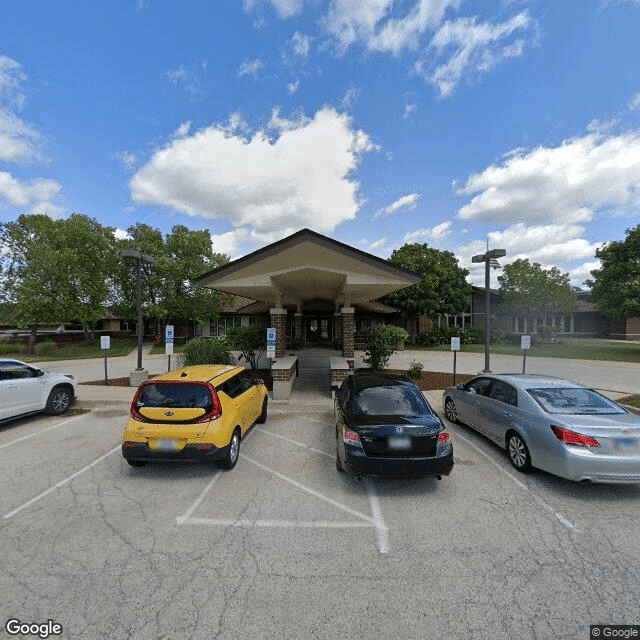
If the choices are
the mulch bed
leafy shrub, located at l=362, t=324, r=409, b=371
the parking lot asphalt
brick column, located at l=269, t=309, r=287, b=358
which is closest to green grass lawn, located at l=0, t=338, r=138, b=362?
brick column, located at l=269, t=309, r=287, b=358

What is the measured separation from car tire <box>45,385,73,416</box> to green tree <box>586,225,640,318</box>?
94.8ft

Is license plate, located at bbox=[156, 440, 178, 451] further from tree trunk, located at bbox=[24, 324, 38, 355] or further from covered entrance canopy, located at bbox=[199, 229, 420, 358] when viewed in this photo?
tree trunk, located at bbox=[24, 324, 38, 355]

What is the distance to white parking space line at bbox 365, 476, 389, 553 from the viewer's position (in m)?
3.44

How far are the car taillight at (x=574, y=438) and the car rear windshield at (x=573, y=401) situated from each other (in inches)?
19.9

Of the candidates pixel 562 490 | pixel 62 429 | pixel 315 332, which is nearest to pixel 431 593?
pixel 562 490

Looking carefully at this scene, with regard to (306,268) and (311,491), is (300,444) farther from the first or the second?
(306,268)

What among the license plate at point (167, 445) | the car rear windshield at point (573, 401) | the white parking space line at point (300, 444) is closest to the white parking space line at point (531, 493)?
the car rear windshield at point (573, 401)

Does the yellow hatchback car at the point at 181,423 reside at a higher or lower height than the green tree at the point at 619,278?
lower

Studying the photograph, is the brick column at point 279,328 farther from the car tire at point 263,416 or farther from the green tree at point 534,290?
the green tree at point 534,290

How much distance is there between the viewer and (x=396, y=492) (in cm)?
450

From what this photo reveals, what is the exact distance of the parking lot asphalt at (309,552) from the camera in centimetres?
256

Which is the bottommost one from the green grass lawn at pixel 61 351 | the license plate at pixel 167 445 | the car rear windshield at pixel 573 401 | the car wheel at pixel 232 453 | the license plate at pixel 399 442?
the green grass lawn at pixel 61 351

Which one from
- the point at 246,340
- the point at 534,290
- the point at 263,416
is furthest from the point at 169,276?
the point at 534,290

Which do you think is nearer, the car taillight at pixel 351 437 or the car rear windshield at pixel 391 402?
the car taillight at pixel 351 437
